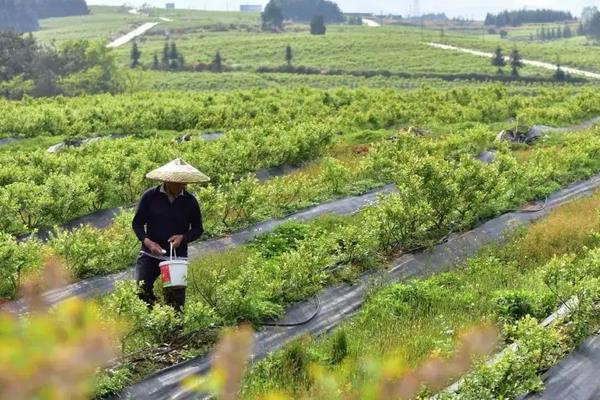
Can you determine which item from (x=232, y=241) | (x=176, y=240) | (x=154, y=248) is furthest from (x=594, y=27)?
(x=154, y=248)

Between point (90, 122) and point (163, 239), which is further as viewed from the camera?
point (90, 122)

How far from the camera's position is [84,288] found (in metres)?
8.36

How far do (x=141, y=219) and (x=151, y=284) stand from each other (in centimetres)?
77

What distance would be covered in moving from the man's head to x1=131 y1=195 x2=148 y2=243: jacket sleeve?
242 mm

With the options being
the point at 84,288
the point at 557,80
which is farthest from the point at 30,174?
the point at 557,80

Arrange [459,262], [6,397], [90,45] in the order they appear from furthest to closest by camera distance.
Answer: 1. [90,45]
2. [459,262]
3. [6,397]

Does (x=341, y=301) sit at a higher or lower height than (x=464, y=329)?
lower

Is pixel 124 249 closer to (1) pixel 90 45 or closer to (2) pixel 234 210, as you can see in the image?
(2) pixel 234 210

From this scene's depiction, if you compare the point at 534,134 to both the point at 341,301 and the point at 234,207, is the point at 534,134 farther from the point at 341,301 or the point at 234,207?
the point at 341,301

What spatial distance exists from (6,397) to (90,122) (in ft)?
84.2

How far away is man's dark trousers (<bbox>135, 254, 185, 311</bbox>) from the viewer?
6.80m

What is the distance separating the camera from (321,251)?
8.36 meters

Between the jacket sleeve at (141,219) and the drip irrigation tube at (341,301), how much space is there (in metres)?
1.43

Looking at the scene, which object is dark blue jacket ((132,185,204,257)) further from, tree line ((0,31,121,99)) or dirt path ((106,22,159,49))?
dirt path ((106,22,159,49))
